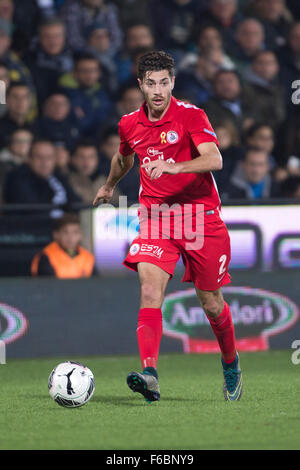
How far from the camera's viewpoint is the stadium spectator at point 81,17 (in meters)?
12.7

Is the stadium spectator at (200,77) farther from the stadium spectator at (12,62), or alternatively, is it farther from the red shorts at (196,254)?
the red shorts at (196,254)

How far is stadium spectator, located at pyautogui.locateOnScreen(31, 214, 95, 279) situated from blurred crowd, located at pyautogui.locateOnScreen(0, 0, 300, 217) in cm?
34

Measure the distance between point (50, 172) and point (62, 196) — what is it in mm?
288

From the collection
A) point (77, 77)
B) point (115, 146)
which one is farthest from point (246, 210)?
point (77, 77)

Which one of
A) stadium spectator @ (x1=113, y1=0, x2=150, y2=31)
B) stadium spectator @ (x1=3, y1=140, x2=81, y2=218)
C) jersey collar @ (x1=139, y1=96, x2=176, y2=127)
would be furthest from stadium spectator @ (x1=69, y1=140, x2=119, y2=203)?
jersey collar @ (x1=139, y1=96, x2=176, y2=127)

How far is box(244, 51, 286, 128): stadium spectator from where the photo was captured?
13.1 m

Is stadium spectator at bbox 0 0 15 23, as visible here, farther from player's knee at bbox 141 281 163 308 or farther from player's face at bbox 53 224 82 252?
player's knee at bbox 141 281 163 308

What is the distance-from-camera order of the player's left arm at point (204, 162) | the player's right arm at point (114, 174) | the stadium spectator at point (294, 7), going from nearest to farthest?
1. the player's left arm at point (204, 162)
2. the player's right arm at point (114, 174)
3. the stadium spectator at point (294, 7)

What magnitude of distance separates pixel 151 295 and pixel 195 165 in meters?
0.90

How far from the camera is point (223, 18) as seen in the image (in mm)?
13453

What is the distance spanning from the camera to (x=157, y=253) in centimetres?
638

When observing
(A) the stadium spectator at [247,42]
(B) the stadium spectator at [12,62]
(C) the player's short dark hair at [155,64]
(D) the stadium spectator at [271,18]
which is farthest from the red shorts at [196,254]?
(D) the stadium spectator at [271,18]

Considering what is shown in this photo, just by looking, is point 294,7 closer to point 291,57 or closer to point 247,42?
point 291,57

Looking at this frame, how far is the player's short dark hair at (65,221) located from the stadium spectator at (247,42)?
14.9 feet
